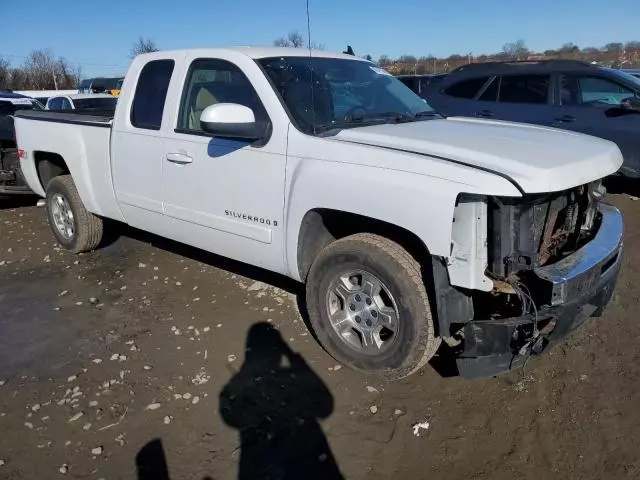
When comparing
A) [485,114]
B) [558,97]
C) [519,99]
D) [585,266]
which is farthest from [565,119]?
[585,266]

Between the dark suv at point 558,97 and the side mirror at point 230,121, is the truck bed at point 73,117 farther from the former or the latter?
the dark suv at point 558,97

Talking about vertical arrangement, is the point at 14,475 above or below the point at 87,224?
below

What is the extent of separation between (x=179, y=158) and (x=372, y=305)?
6.18 feet

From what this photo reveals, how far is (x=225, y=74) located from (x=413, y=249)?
1.92m

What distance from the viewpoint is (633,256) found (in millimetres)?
5395

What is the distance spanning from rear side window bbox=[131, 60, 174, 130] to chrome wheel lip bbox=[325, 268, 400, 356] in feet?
6.80

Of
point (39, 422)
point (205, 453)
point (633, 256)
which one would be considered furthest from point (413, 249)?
point (633, 256)

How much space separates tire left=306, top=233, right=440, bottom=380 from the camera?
3186 mm

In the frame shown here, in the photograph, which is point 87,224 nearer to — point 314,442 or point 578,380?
point 314,442

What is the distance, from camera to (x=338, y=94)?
13.5 ft

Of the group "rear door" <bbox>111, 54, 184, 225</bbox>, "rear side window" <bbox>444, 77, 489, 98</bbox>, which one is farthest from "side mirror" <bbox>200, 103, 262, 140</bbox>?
"rear side window" <bbox>444, 77, 489, 98</bbox>

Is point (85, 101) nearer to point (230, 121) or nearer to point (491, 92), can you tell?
point (491, 92)

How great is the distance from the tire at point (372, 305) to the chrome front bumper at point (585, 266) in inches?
27.0

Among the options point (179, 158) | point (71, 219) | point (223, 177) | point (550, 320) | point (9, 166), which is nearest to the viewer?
point (550, 320)
